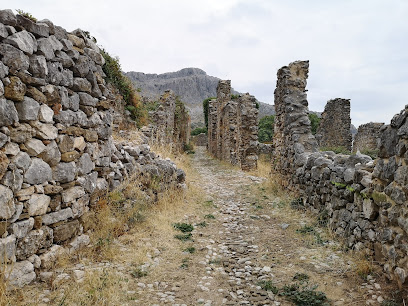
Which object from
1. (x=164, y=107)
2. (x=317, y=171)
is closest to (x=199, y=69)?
(x=164, y=107)

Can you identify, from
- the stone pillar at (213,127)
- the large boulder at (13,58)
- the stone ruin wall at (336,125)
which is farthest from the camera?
the stone pillar at (213,127)

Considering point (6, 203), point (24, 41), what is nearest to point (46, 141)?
point (6, 203)

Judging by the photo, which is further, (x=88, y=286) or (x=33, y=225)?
(x=33, y=225)

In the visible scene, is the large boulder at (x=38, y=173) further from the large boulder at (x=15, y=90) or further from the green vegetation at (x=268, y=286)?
the green vegetation at (x=268, y=286)

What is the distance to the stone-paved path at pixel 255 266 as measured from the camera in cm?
374

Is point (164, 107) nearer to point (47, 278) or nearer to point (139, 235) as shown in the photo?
point (139, 235)

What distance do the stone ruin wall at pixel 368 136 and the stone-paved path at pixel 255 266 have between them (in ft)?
A: 48.0

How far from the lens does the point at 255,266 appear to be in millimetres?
4680

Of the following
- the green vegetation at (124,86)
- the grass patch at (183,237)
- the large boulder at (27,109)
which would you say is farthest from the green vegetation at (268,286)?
the green vegetation at (124,86)

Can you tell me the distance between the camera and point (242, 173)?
13.8 metres

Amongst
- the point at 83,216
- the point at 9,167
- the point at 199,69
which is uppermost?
the point at 199,69

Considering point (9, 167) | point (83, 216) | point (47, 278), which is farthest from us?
point (83, 216)

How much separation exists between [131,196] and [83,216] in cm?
155

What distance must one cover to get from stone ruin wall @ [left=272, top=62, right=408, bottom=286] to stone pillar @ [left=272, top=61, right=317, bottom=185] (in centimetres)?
3
